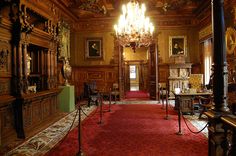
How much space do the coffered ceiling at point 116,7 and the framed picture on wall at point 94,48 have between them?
1369 millimetres

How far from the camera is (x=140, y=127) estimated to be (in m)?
6.76

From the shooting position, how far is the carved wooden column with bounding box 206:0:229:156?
3.16 m

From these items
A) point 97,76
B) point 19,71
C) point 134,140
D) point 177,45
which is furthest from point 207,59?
point 19,71

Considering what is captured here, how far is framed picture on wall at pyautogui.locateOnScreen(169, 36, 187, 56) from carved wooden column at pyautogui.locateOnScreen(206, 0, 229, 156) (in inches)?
413

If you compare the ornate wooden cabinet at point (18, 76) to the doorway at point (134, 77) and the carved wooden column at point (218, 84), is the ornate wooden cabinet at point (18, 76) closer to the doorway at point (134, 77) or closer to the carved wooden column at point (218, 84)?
the carved wooden column at point (218, 84)

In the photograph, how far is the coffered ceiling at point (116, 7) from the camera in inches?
445

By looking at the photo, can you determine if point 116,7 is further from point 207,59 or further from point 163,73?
point 207,59

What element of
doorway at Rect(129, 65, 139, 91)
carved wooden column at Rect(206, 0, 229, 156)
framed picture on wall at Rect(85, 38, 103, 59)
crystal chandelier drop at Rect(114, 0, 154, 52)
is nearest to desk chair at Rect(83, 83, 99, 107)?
framed picture on wall at Rect(85, 38, 103, 59)

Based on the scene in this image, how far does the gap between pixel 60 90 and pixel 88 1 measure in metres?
4.70

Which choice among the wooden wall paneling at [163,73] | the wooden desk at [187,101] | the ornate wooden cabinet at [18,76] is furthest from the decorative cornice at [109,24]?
the ornate wooden cabinet at [18,76]

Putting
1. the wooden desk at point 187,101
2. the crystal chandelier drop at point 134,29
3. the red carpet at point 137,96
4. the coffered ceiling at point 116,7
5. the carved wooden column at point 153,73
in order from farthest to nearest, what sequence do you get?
1. the red carpet at point 137,96
2. the carved wooden column at point 153,73
3. the coffered ceiling at point 116,7
4. the wooden desk at point 187,101
5. the crystal chandelier drop at point 134,29

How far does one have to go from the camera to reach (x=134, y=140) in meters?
5.48

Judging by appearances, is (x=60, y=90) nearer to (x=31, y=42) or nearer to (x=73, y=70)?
(x=31, y=42)

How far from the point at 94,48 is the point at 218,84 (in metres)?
11.2
